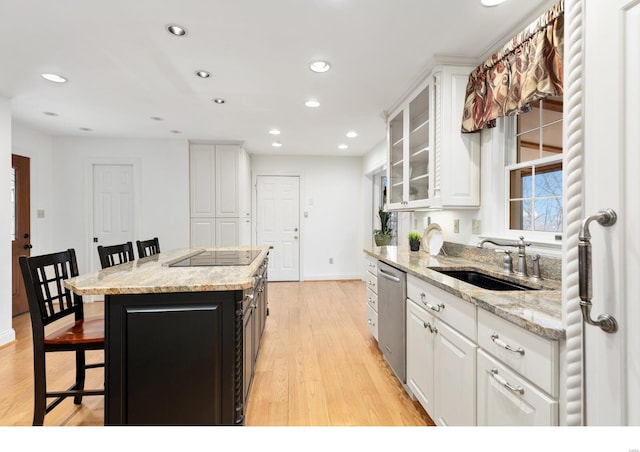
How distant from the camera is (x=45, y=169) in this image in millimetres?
4172

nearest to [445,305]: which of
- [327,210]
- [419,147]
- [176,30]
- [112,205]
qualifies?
[419,147]

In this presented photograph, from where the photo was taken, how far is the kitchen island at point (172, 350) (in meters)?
1.47

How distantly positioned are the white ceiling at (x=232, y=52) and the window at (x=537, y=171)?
22.4 inches

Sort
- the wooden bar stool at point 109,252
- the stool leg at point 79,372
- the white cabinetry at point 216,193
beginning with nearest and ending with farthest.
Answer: the stool leg at point 79,372
the wooden bar stool at point 109,252
the white cabinetry at point 216,193

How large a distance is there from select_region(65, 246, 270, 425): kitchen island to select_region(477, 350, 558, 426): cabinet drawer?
111 centimetres

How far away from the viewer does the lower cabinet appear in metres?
1.35

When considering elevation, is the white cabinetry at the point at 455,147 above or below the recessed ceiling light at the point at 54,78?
below

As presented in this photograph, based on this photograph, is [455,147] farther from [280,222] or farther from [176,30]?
[280,222]

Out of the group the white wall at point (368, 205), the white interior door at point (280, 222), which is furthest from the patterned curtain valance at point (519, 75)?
the white interior door at point (280, 222)

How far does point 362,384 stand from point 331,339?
849mm

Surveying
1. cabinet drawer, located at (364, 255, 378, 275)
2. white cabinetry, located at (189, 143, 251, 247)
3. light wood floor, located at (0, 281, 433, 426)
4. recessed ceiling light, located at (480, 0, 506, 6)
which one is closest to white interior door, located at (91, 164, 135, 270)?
white cabinetry, located at (189, 143, 251, 247)

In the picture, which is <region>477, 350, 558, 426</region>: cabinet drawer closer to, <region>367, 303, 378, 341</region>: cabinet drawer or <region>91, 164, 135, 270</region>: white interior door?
<region>367, 303, 378, 341</region>: cabinet drawer

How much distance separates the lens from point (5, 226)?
2.92 metres

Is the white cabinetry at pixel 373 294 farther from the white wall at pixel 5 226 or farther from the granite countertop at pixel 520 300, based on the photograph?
the white wall at pixel 5 226
